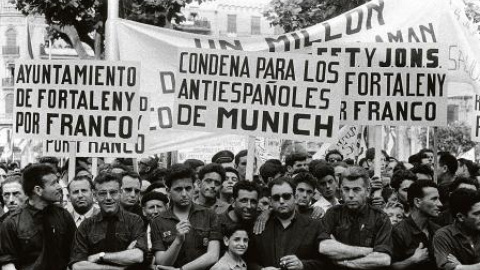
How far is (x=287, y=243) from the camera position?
8.90m

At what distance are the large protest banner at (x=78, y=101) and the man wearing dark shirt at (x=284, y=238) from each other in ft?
10.6

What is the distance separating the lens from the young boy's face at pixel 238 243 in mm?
8904

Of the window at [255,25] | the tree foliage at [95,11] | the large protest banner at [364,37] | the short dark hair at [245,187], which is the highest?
the window at [255,25]

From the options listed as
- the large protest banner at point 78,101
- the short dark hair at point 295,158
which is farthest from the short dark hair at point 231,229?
the short dark hair at point 295,158

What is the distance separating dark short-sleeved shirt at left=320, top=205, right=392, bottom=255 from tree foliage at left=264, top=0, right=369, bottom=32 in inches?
595

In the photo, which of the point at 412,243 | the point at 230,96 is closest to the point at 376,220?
the point at 412,243

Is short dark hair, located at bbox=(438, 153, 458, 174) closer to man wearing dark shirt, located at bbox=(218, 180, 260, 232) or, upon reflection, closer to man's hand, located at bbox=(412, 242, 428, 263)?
man's hand, located at bbox=(412, 242, 428, 263)

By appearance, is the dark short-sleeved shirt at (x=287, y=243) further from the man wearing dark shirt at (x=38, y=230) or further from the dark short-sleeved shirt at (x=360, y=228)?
the man wearing dark shirt at (x=38, y=230)

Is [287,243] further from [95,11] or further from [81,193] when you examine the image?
[95,11]

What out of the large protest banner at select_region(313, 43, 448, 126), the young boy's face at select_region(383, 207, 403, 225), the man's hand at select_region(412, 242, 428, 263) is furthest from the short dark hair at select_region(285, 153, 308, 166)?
the man's hand at select_region(412, 242, 428, 263)

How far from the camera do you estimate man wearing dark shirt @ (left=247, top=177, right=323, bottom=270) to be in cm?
890

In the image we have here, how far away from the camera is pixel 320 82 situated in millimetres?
11109

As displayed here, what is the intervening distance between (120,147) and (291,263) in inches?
212

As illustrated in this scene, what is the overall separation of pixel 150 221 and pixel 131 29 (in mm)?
5207
